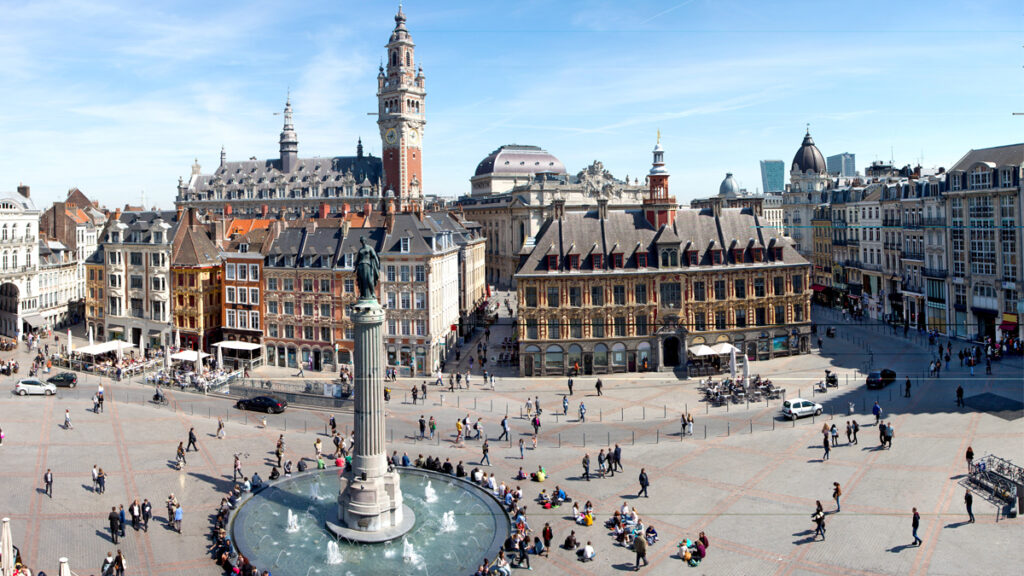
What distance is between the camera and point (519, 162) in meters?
164

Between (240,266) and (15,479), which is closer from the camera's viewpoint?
(15,479)

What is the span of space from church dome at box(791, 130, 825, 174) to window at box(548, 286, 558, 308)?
71653 mm

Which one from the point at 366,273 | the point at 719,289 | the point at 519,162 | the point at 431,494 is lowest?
the point at 431,494

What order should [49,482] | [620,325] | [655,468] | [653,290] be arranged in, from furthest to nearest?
1. [653,290]
2. [620,325]
3. [655,468]
4. [49,482]

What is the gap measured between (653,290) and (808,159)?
68.2 m

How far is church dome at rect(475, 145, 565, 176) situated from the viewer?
534 feet

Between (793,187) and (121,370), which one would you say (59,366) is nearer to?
(121,370)

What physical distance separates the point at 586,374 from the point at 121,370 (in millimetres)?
38351

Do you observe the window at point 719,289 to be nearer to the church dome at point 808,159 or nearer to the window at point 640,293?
the window at point 640,293

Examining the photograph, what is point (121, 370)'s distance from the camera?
211 feet

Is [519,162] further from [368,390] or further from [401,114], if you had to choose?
[368,390]

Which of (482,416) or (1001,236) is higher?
(1001,236)

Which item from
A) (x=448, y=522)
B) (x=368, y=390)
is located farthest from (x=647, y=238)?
(x=368, y=390)

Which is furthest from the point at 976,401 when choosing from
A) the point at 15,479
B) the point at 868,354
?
the point at 15,479
